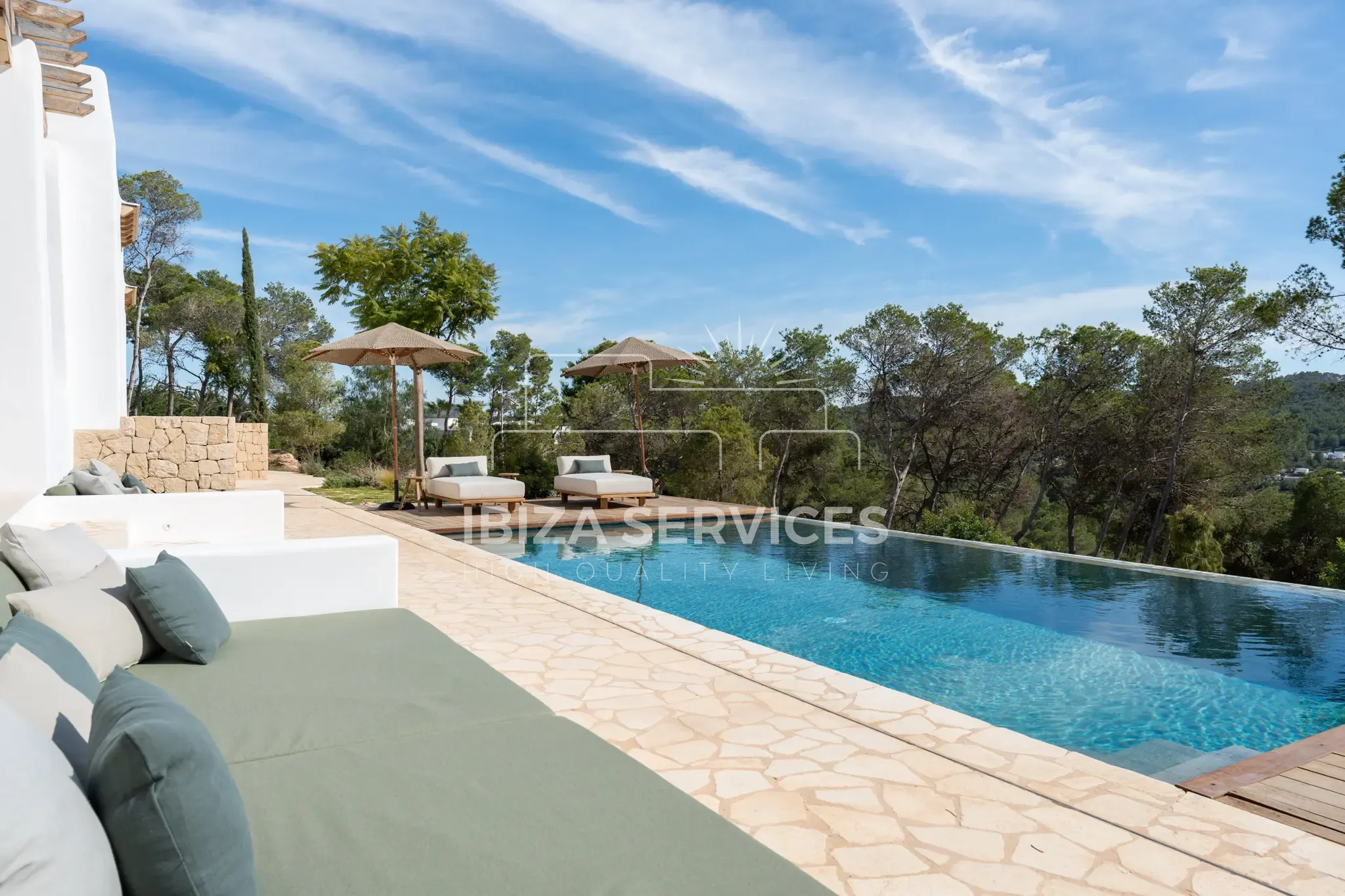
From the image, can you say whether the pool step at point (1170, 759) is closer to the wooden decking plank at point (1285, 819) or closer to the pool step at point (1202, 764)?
the pool step at point (1202, 764)

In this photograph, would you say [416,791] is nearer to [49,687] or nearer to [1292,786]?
[49,687]

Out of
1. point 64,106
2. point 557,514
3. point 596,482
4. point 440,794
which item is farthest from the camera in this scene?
point 596,482

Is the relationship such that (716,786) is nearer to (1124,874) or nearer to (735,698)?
(735,698)

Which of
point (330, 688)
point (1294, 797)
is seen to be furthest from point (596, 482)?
point (1294, 797)

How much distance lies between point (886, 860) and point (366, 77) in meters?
14.1

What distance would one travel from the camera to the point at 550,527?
33.2 ft

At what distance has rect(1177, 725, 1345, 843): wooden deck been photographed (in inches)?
101

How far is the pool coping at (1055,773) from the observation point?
2324 millimetres

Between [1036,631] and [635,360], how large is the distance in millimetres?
8048

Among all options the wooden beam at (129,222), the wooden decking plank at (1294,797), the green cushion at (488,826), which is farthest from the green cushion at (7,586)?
the wooden beam at (129,222)

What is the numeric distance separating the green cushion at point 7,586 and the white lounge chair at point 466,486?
788 centimetres

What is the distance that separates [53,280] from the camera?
6672mm

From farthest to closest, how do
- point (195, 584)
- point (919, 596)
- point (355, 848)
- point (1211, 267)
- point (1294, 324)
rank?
point (1211, 267), point (1294, 324), point (919, 596), point (195, 584), point (355, 848)

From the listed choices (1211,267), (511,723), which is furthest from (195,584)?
(1211,267)
